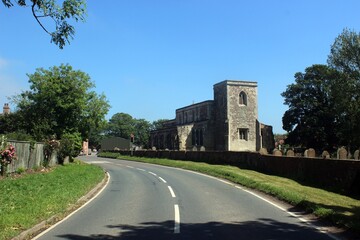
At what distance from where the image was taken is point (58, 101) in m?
38.1

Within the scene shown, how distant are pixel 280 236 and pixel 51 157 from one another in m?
25.8

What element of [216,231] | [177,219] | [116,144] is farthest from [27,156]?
[116,144]

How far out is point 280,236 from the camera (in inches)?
354

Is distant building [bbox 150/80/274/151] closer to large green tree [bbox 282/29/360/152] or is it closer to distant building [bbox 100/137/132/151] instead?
large green tree [bbox 282/29/360/152]

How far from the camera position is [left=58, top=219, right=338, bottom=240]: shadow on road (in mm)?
8914

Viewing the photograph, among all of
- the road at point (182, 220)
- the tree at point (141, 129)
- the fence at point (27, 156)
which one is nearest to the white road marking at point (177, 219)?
the road at point (182, 220)

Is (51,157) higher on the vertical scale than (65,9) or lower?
lower

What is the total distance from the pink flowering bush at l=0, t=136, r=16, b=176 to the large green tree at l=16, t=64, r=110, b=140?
1582cm

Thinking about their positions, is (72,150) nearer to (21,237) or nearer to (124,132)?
(21,237)

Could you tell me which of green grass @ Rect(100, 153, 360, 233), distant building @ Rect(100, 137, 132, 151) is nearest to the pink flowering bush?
green grass @ Rect(100, 153, 360, 233)

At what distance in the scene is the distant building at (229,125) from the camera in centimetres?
6316

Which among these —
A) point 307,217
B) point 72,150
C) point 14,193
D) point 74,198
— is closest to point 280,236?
point 307,217

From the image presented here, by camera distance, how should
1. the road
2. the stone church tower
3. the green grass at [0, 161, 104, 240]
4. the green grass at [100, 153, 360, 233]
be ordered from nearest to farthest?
1. the road
2. the green grass at [0, 161, 104, 240]
3. the green grass at [100, 153, 360, 233]
4. the stone church tower

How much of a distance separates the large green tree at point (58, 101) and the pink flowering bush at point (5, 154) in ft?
51.9
